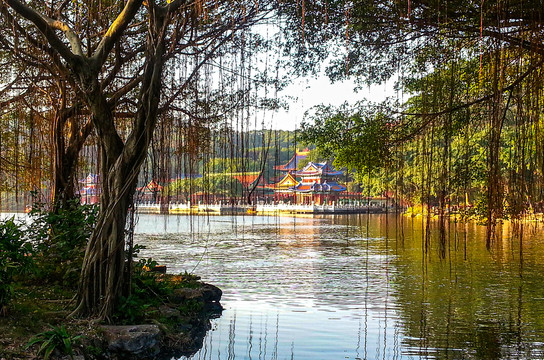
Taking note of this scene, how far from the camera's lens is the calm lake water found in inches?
198

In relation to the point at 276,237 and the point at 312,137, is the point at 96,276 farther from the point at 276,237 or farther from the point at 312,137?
the point at 276,237

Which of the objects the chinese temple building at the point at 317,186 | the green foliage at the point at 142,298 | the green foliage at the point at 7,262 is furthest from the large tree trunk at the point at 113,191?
the chinese temple building at the point at 317,186

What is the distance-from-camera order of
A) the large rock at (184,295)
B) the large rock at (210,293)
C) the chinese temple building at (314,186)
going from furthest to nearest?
the chinese temple building at (314,186)
the large rock at (210,293)
the large rock at (184,295)

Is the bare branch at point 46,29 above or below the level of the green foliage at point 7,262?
above

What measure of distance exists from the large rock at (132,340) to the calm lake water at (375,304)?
0.75 m

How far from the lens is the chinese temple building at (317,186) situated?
40812mm

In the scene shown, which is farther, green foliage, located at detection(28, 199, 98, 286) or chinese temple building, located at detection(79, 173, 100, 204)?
chinese temple building, located at detection(79, 173, 100, 204)

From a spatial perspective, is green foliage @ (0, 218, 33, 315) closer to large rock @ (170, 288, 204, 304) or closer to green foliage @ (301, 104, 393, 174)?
large rock @ (170, 288, 204, 304)

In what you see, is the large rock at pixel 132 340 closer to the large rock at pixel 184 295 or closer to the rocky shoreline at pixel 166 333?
the rocky shoreline at pixel 166 333

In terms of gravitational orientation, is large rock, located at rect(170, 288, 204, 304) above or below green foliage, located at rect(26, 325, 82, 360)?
below

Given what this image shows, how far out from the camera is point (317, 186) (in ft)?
134

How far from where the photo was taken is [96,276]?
4.09m

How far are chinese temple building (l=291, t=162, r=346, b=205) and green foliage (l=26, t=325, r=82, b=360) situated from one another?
120 feet

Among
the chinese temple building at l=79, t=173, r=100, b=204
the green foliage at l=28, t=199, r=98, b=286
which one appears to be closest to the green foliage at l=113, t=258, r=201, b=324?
the green foliage at l=28, t=199, r=98, b=286
